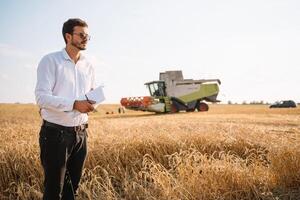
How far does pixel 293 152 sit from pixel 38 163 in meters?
3.55

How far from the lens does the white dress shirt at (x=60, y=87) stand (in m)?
3.04

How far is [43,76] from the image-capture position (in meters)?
3.09

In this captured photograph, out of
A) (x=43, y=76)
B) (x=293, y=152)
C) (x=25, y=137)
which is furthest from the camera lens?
(x=25, y=137)

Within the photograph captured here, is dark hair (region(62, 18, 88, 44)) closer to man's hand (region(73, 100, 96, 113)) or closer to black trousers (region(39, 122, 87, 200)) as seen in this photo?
man's hand (region(73, 100, 96, 113))

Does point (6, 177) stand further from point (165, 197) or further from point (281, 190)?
point (281, 190)

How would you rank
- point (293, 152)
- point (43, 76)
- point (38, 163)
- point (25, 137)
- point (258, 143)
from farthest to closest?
1. point (25, 137)
2. point (258, 143)
3. point (38, 163)
4. point (293, 152)
5. point (43, 76)

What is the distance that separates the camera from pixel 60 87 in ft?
10.5

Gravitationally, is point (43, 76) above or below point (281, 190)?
above

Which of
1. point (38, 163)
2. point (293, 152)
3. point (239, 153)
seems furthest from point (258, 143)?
point (38, 163)

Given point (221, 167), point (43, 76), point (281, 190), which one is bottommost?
point (281, 190)

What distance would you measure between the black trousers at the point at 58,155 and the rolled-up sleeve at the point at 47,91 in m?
0.21

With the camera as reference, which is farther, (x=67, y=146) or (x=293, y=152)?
(x=293, y=152)

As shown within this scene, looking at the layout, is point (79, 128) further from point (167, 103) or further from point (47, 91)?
point (167, 103)

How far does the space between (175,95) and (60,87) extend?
83.2 feet
